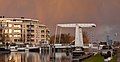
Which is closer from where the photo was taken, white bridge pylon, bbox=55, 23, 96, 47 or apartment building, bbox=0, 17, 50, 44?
white bridge pylon, bbox=55, 23, 96, 47

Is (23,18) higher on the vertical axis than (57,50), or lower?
higher

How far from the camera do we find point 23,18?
197250 mm

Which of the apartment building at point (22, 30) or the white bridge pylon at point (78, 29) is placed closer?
the white bridge pylon at point (78, 29)

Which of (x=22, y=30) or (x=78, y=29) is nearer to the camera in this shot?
(x=78, y=29)

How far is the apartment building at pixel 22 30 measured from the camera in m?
183

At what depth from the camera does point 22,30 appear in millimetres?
184500

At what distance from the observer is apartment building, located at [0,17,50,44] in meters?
183

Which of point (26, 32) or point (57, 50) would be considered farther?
point (26, 32)

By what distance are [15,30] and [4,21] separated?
9.89 m

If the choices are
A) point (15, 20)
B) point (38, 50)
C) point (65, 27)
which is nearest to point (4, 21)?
point (15, 20)

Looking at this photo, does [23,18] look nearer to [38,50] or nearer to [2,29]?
[2,29]

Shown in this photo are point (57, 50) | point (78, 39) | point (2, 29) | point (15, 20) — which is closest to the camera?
point (78, 39)

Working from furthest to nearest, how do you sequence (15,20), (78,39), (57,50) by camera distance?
(15,20), (57,50), (78,39)

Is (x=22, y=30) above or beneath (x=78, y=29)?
above
